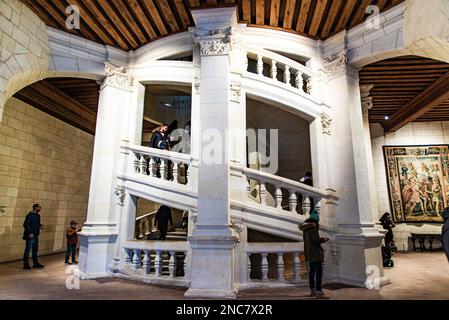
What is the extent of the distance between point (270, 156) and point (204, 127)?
12.9 feet

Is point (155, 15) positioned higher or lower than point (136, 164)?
higher

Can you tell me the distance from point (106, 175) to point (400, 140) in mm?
10043

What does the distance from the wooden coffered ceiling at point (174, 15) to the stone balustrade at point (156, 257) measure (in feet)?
13.1

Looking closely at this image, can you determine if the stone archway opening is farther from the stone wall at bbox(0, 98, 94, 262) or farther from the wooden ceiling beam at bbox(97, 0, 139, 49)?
the wooden ceiling beam at bbox(97, 0, 139, 49)

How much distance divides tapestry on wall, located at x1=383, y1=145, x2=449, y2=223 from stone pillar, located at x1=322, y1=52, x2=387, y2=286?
5.81 meters

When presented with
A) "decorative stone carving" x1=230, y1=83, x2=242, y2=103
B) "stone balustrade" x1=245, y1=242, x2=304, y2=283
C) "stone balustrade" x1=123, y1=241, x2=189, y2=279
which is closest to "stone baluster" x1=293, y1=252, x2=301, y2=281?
"stone balustrade" x1=245, y1=242, x2=304, y2=283

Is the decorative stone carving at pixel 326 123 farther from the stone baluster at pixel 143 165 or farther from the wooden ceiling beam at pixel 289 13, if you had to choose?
the stone baluster at pixel 143 165

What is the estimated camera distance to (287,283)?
4324 mm

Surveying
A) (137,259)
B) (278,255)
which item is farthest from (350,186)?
(137,259)

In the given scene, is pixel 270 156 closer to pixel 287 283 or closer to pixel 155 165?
pixel 155 165

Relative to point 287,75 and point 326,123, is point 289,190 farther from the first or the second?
point 287,75

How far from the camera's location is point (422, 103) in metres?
7.59

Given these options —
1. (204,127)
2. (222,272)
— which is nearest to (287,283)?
(222,272)

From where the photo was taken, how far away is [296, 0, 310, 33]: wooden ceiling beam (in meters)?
4.67
